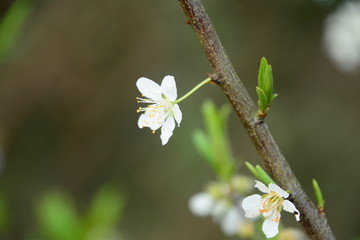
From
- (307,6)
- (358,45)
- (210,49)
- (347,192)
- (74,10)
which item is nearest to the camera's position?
(210,49)

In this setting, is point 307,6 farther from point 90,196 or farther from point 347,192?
point 90,196

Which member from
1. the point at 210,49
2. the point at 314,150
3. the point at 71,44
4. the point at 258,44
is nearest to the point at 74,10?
the point at 71,44

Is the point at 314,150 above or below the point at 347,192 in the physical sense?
above

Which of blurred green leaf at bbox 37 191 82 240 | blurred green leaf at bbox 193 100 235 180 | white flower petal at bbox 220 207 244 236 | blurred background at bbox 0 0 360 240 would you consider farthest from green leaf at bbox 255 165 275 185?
blurred background at bbox 0 0 360 240

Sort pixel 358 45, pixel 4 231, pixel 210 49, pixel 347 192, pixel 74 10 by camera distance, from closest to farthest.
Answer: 1. pixel 210 49
2. pixel 4 231
3. pixel 358 45
4. pixel 347 192
5. pixel 74 10

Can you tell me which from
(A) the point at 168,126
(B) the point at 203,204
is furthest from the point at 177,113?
(B) the point at 203,204

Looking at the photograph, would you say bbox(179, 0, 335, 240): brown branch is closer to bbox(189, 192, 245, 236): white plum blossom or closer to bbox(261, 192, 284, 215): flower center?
bbox(261, 192, 284, 215): flower center
